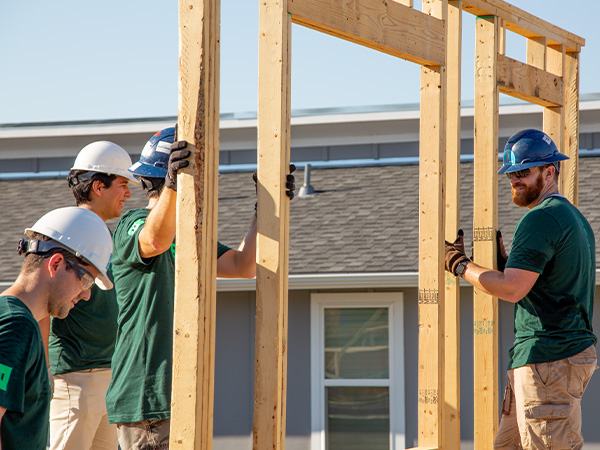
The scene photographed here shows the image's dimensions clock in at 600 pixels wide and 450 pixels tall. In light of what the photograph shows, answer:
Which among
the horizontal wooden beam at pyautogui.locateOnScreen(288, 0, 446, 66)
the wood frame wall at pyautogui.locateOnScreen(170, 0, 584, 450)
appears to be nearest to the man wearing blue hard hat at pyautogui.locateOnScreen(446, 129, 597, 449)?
the wood frame wall at pyautogui.locateOnScreen(170, 0, 584, 450)

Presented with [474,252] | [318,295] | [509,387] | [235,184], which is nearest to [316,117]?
[235,184]

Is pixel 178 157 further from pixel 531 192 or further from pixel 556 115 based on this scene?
pixel 556 115

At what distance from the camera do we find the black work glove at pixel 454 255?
458 centimetres

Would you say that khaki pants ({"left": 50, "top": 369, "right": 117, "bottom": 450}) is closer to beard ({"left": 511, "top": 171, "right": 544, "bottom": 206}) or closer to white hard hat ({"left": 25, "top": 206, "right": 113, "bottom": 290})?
white hard hat ({"left": 25, "top": 206, "right": 113, "bottom": 290})

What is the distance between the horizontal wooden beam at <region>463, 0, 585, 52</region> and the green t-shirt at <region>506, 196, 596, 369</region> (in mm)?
1504

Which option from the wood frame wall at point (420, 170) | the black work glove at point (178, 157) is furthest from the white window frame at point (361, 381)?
the black work glove at point (178, 157)

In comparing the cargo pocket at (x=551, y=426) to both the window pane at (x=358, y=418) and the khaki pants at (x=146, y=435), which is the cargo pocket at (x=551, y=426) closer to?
the khaki pants at (x=146, y=435)

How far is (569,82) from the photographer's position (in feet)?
19.9

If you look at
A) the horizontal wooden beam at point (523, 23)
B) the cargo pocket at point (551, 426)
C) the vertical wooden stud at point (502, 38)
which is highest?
the horizontal wooden beam at point (523, 23)

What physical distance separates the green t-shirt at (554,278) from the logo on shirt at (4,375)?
268 cm

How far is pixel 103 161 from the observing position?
442cm

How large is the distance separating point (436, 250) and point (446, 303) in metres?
0.44

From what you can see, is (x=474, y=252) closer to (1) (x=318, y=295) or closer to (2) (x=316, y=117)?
(1) (x=318, y=295)

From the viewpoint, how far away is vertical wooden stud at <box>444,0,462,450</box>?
4.79m
